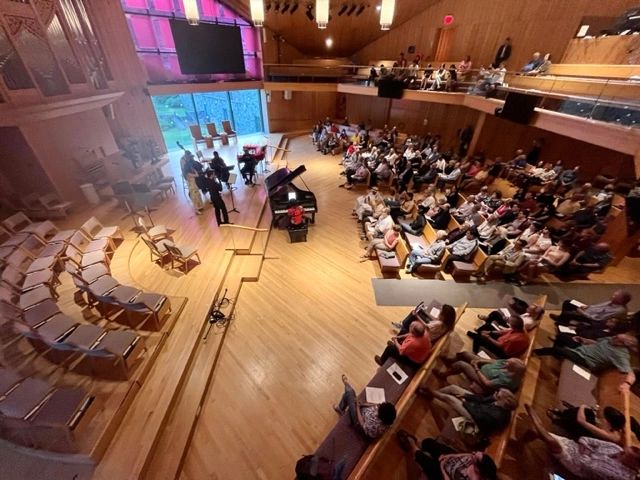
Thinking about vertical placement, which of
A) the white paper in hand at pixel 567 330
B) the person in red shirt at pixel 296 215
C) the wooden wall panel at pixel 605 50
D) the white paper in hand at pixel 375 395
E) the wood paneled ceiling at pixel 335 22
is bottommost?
the white paper in hand at pixel 567 330

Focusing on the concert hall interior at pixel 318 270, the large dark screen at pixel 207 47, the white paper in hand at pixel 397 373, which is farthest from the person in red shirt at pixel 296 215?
the large dark screen at pixel 207 47

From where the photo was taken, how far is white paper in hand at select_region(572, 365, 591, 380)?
3.24 m

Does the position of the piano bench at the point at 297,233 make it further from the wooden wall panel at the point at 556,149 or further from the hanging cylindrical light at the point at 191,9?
the wooden wall panel at the point at 556,149

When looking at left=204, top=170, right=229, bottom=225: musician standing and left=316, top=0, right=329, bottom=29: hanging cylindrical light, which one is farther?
left=204, top=170, right=229, bottom=225: musician standing

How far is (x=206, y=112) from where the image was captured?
12.0 metres

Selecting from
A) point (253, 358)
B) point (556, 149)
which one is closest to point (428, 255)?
point (253, 358)

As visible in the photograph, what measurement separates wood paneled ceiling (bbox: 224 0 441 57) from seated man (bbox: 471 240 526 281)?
424 inches

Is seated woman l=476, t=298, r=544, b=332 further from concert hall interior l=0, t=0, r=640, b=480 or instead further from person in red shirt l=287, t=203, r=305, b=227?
person in red shirt l=287, t=203, r=305, b=227

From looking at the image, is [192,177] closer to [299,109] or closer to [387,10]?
[387,10]

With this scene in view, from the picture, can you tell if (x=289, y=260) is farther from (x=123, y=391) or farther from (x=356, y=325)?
(x=123, y=391)

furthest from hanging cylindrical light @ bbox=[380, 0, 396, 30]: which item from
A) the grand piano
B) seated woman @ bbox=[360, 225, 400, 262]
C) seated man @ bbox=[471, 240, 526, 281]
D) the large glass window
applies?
the large glass window

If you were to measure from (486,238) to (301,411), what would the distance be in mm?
4708

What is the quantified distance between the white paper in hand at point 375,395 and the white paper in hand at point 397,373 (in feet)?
0.75

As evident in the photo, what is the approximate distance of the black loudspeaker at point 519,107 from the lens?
632cm
